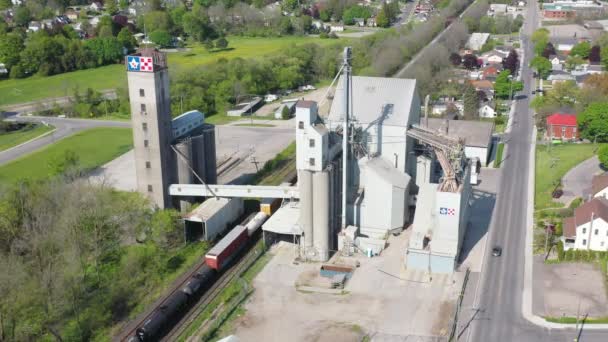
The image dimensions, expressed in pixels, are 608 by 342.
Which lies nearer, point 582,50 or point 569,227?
point 569,227

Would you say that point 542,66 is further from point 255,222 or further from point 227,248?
point 227,248

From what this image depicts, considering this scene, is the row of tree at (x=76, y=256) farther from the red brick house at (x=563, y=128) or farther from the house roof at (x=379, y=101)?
the red brick house at (x=563, y=128)

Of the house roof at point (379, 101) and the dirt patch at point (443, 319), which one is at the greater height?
the house roof at point (379, 101)

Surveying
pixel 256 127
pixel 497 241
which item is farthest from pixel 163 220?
pixel 256 127

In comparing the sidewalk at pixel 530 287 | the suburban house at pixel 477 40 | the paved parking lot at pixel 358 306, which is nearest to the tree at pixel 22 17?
the suburban house at pixel 477 40

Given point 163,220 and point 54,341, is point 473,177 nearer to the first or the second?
point 163,220

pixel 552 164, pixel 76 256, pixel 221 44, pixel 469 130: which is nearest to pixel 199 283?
pixel 76 256

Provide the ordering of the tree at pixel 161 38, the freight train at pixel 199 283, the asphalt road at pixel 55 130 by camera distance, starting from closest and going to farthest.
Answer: the freight train at pixel 199 283 < the asphalt road at pixel 55 130 < the tree at pixel 161 38

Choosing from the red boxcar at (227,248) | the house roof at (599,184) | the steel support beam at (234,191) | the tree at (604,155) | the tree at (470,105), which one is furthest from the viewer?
the tree at (470,105)
